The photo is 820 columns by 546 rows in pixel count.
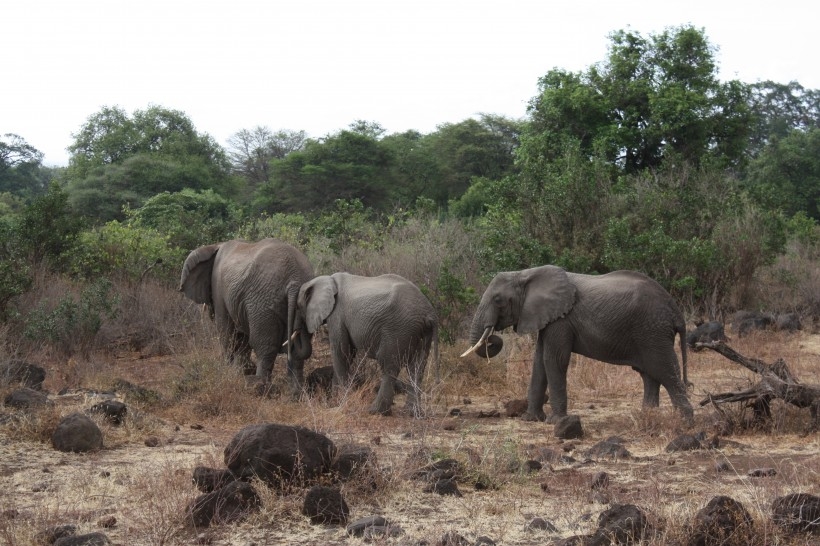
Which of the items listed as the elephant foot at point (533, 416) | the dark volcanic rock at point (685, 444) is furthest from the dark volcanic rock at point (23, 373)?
the dark volcanic rock at point (685, 444)

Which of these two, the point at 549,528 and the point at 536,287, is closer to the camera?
the point at 549,528

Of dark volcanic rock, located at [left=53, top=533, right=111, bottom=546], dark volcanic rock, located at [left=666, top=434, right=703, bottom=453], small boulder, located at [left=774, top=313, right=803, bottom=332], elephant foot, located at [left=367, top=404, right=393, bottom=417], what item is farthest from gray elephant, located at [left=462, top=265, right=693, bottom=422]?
small boulder, located at [left=774, top=313, right=803, bottom=332]

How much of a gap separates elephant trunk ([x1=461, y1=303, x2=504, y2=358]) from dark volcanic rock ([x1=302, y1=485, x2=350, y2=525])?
439 centimetres

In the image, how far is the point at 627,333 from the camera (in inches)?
392

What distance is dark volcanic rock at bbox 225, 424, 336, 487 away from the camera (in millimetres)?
6512

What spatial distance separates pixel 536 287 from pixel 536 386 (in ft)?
3.24

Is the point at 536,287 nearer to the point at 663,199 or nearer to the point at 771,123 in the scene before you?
the point at 663,199

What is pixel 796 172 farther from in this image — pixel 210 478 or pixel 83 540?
pixel 83 540

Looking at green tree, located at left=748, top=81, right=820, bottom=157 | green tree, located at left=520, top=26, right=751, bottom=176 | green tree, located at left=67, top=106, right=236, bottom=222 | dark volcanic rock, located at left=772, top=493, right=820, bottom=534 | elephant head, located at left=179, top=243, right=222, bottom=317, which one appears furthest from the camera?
green tree, located at left=748, top=81, right=820, bottom=157

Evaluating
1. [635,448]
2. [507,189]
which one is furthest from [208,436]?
[507,189]

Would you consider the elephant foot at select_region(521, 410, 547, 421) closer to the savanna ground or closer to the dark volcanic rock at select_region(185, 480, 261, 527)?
the savanna ground

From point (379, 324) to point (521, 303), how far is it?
144 centimetres

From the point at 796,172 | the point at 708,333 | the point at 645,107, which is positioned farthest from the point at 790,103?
the point at 708,333

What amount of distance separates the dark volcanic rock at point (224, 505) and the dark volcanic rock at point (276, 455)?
244mm
